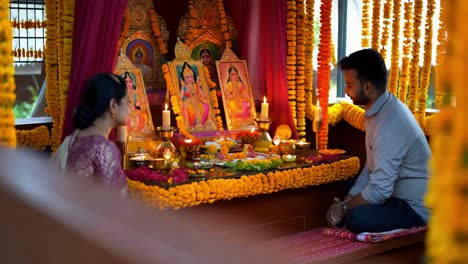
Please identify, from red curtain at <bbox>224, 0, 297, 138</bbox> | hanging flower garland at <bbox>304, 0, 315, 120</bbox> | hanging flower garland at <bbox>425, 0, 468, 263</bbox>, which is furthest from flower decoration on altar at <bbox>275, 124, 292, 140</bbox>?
hanging flower garland at <bbox>425, 0, 468, 263</bbox>

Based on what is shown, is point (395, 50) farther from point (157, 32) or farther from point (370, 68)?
point (157, 32)

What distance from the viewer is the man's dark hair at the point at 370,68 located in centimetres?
468

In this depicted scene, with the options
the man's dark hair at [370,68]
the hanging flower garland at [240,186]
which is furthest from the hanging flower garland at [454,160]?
the man's dark hair at [370,68]

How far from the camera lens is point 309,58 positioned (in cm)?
614

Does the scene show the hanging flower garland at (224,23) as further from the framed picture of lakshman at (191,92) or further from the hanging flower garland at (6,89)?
the hanging flower garland at (6,89)

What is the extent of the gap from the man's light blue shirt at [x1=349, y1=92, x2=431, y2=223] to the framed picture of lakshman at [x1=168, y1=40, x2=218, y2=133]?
4.70 feet

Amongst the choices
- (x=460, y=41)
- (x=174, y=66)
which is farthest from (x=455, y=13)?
(x=174, y=66)

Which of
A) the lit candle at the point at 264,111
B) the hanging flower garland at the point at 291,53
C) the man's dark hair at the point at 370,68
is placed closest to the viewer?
the man's dark hair at the point at 370,68

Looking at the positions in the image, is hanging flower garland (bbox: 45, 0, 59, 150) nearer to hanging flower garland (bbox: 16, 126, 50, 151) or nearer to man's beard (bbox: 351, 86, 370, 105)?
hanging flower garland (bbox: 16, 126, 50, 151)

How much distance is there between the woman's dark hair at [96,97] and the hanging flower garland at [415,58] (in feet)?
10.9

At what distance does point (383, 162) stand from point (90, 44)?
1.92 meters

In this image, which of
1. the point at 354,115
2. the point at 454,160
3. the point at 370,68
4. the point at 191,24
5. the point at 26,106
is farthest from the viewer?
the point at 26,106

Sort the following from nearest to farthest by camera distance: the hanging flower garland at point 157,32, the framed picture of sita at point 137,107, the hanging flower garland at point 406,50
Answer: the framed picture of sita at point 137,107 → the hanging flower garland at point 157,32 → the hanging flower garland at point 406,50

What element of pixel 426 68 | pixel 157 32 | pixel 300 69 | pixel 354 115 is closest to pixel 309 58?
pixel 300 69
